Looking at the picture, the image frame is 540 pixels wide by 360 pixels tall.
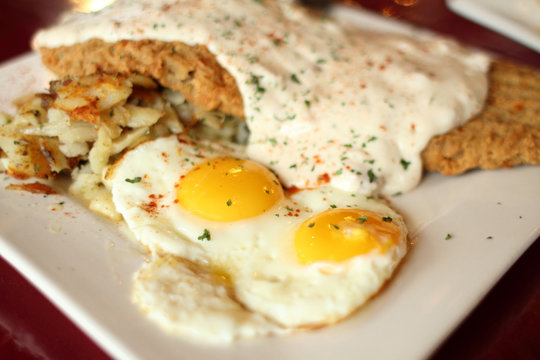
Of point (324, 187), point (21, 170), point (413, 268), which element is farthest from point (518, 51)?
point (21, 170)

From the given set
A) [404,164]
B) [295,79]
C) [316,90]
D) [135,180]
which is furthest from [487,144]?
[135,180]

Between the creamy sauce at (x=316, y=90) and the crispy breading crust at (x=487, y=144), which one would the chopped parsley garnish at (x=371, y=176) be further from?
the crispy breading crust at (x=487, y=144)

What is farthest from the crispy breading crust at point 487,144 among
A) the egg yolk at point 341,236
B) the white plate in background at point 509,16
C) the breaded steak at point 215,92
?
the white plate in background at point 509,16

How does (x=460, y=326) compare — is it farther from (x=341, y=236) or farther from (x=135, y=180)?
(x=135, y=180)

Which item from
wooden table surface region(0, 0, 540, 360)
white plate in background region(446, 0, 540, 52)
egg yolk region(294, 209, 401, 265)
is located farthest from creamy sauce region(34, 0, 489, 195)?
white plate in background region(446, 0, 540, 52)

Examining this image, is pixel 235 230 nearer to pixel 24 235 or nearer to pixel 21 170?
pixel 24 235

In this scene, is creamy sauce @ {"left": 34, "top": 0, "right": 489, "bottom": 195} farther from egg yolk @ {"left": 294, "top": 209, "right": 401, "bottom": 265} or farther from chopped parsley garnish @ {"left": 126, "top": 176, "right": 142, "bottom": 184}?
chopped parsley garnish @ {"left": 126, "top": 176, "right": 142, "bottom": 184}

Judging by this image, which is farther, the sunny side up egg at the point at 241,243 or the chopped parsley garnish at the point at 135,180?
the chopped parsley garnish at the point at 135,180
